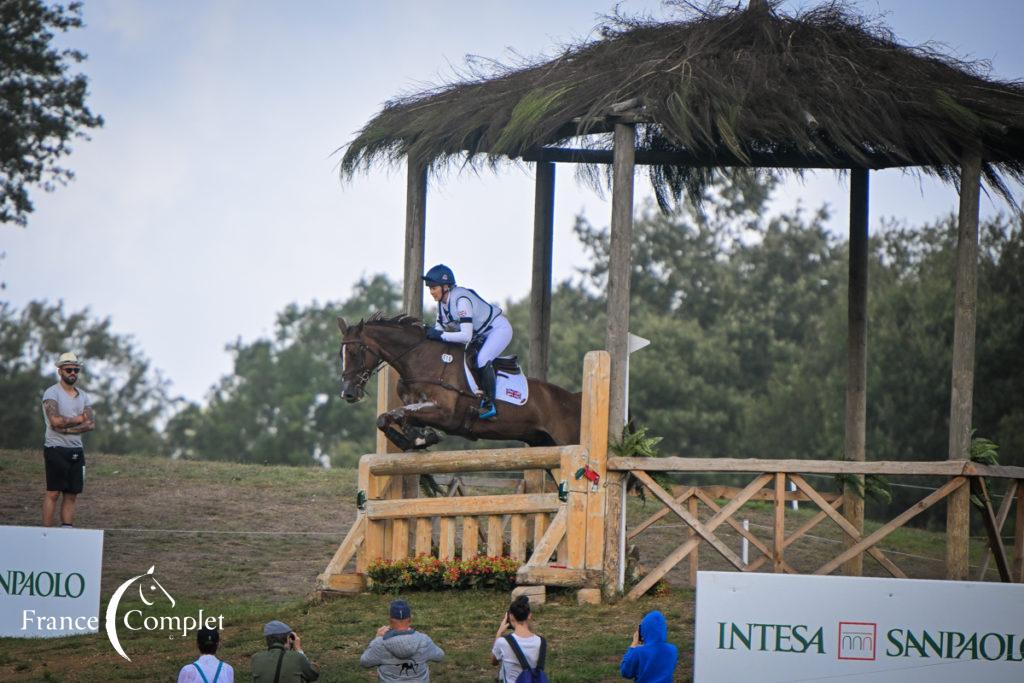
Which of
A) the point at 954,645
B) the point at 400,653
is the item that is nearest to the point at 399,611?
the point at 400,653

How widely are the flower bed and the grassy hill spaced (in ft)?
0.61

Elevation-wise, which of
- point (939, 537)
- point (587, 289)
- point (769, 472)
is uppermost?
point (587, 289)

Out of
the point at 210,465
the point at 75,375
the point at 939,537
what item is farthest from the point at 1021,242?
the point at 75,375

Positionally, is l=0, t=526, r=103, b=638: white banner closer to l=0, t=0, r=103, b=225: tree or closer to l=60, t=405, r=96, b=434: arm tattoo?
l=60, t=405, r=96, b=434: arm tattoo

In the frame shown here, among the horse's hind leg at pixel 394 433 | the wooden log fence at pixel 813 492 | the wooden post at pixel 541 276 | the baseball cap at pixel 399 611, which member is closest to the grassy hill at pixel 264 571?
the wooden log fence at pixel 813 492

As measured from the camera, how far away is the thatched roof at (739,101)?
47.5 feet

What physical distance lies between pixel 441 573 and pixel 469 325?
2579 mm

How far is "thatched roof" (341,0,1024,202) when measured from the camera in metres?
14.5

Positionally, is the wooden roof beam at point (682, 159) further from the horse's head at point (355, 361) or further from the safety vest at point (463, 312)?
the horse's head at point (355, 361)

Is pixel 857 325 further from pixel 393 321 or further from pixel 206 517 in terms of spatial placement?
pixel 206 517

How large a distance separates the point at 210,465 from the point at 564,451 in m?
11.3

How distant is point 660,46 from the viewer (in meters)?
15.9

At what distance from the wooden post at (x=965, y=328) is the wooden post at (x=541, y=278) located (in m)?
4.79

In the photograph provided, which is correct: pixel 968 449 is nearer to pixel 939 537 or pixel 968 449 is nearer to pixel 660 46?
pixel 660 46
